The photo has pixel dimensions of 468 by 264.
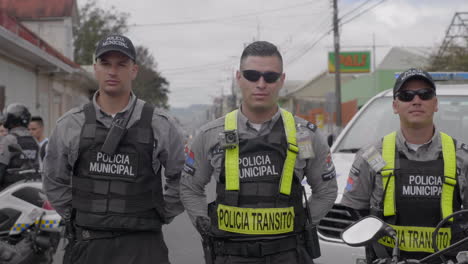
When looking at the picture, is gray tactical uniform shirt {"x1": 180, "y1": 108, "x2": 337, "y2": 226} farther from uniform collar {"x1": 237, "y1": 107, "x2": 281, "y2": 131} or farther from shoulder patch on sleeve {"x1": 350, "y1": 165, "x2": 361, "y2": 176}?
shoulder patch on sleeve {"x1": 350, "y1": 165, "x2": 361, "y2": 176}

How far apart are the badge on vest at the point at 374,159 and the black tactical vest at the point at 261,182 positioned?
0.42 metres

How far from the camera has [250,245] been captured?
3258 millimetres

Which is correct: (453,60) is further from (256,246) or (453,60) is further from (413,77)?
(256,246)

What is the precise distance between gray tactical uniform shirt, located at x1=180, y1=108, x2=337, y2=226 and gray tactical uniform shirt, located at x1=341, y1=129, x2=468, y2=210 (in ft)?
0.42

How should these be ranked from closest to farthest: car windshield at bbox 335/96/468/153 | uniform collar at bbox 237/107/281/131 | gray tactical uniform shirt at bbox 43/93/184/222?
uniform collar at bbox 237/107/281/131 → gray tactical uniform shirt at bbox 43/93/184/222 → car windshield at bbox 335/96/468/153

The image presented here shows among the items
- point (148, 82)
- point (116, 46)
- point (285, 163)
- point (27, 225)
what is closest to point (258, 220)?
point (285, 163)

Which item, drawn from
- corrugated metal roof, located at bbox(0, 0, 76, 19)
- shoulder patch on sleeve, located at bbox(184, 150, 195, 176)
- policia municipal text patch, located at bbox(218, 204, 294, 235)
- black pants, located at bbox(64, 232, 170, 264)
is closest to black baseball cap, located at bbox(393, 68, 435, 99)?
policia municipal text patch, located at bbox(218, 204, 294, 235)

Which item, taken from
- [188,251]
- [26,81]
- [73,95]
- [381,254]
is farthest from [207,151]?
[73,95]

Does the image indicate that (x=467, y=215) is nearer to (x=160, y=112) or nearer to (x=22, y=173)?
(x=160, y=112)

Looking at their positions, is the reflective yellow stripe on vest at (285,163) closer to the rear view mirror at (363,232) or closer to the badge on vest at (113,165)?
the badge on vest at (113,165)

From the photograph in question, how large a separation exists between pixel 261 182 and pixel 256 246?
0.34 m

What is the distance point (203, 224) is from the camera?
344cm

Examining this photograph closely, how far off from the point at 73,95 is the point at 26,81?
1057 cm

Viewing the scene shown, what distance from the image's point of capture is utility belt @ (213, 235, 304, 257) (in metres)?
3.25
